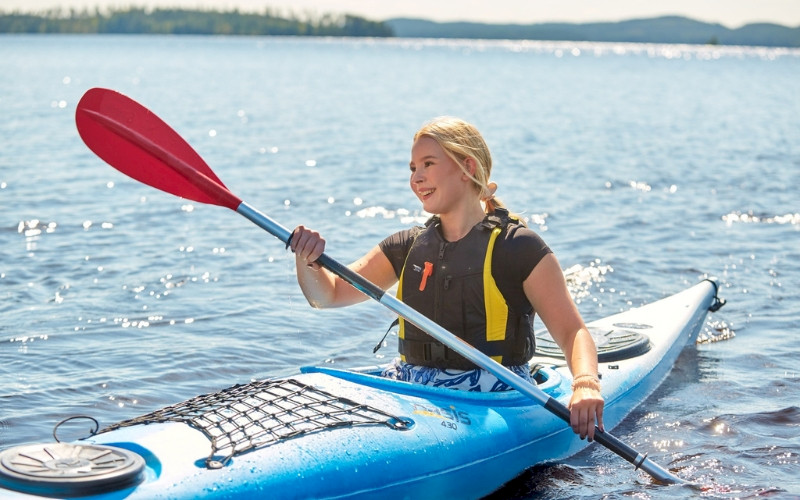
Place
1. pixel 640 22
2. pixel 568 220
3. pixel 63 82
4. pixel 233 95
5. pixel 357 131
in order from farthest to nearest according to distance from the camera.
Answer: pixel 640 22
pixel 63 82
pixel 233 95
pixel 357 131
pixel 568 220

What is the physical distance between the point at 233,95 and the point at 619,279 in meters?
24.0

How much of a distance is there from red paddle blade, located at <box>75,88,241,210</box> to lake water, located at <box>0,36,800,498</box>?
1.42 metres

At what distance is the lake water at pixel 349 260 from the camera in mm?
4805

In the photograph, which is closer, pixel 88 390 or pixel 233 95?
pixel 88 390

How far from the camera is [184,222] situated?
966cm

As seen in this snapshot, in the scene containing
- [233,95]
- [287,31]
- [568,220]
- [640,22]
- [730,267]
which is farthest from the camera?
[640,22]

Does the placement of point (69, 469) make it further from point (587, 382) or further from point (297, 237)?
point (587, 382)

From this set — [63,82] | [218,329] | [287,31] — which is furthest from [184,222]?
[287,31]

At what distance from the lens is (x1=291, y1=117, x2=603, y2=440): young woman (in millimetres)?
3514

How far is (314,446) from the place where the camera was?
3.09 metres

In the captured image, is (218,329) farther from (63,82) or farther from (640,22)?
(640,22)

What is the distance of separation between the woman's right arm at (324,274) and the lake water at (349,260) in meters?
0.98

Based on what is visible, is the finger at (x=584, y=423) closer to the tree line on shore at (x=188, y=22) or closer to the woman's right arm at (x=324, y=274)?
the woman's right arm at (x=324, y=274)

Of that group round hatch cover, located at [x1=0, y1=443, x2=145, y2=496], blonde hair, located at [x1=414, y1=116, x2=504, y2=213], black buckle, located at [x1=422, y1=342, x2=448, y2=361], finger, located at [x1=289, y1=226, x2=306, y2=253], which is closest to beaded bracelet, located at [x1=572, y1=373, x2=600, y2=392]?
black buckle, located at [x1=422, y1=342, x2=448, y2=361]
